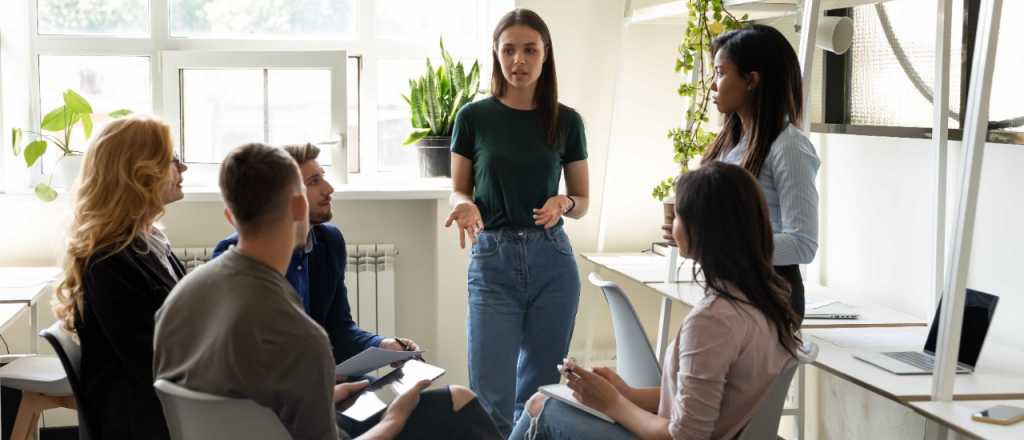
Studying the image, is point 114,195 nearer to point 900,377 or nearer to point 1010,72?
point 900,377

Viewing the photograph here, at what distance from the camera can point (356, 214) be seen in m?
4.23

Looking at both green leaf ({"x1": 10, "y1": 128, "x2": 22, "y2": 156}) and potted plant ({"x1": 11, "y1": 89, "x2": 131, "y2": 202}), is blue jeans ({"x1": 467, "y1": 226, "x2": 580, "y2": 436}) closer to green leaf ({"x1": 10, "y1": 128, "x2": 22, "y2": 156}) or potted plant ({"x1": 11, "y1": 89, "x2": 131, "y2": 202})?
potted plant ({"x1": 11, "y1": 89, "x2": 131, "y2": 202})

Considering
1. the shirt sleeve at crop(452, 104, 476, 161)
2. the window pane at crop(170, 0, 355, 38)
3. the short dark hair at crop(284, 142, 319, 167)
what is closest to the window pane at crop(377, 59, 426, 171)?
the window pane at crop(170, 0, 355, 38)

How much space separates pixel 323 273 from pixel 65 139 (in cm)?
186

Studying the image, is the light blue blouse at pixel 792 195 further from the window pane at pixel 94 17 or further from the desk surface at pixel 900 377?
the window pane at pixel 94 17

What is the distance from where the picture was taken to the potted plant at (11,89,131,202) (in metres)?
Answer: 3.84

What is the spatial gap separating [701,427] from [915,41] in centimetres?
171

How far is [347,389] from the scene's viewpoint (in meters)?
2.23

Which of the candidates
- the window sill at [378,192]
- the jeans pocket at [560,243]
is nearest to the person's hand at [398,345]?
the jeans pocket at [560,243]

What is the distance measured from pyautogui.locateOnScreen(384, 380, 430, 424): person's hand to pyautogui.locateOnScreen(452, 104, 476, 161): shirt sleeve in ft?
3.26

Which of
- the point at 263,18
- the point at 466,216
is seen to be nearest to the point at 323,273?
the point at 466,216

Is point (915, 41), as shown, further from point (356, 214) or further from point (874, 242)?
point (356, 214)

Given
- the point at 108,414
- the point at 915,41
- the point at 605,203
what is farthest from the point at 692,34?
the point at 108,414

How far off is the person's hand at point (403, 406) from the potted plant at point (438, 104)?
206 cm
